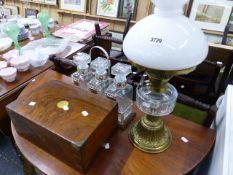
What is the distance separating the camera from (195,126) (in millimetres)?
768

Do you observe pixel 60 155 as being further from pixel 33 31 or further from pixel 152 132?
pixel 33 31

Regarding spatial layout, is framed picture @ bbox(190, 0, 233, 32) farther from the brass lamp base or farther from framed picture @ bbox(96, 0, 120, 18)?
the brass lamp base

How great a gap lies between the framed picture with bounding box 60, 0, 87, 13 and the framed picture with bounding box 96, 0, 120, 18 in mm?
202

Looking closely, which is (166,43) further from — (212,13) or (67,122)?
(212,13)

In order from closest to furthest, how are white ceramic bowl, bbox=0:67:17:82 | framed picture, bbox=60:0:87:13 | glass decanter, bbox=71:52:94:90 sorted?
1. glass decanter, bbox=71:52:94:90
2. white ceramic bowl, bbox=0:67:17:82
3. framed picture, bbox=60:0:87:13

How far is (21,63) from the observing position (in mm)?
1064

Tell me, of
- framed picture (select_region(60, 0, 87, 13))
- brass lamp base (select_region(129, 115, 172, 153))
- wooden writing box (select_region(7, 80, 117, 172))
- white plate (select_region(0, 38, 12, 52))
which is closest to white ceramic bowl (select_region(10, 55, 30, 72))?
white plate (select_region(0, 38, 12, 52))

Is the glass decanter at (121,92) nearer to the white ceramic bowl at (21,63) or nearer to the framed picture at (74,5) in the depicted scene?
the white ceramic bowl at (21,63)

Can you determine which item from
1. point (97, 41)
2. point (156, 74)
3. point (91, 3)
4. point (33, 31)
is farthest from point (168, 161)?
point (91, 3)

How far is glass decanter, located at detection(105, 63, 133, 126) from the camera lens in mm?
718

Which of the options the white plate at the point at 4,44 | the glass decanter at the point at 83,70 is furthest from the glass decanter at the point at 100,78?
the white plate at the point at 4,44

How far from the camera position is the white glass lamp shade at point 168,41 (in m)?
0.45

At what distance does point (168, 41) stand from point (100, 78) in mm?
393

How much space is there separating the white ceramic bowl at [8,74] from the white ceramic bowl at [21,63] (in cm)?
5
